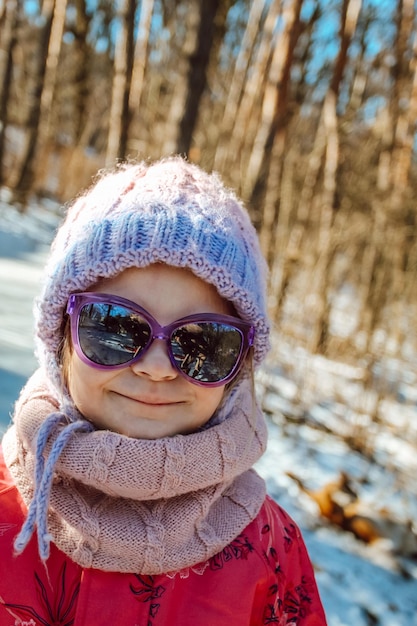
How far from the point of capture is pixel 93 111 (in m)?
20.2

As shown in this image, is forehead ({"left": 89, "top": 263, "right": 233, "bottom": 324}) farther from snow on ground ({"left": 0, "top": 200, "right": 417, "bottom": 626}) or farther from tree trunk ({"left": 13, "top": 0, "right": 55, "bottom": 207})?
tree trunk ({"left": 13, "top": 0, "right": 55, "bottom": 207})

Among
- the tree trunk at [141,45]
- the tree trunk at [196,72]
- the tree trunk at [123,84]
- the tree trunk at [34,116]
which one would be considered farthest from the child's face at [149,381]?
the tree trunk at [34,116]

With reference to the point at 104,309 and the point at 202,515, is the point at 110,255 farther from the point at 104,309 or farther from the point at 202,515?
the point at 202,515

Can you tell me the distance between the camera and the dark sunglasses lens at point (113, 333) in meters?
1.00

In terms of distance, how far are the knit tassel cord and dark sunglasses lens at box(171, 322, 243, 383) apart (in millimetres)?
227

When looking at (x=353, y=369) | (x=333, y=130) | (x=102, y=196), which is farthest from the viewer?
(x=353, y=369)

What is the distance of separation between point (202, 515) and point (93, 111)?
A: 21.1m

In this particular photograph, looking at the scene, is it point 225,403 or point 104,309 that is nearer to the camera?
point 104,309

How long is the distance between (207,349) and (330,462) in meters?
2.95

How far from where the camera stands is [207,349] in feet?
3.45

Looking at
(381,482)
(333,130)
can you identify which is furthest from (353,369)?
(333,130)

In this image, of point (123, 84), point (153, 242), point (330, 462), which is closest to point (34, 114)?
point (123, 84)

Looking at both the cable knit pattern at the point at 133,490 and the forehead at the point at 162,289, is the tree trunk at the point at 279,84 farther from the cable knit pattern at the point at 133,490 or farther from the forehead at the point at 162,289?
the cable knit pattern at the point at 133,490

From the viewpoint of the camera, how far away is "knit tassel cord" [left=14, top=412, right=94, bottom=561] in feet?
2.99
